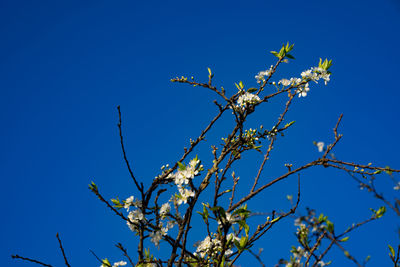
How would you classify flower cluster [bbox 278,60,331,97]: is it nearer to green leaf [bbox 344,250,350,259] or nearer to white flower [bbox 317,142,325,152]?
white flower [bbox 317,142,325,152]

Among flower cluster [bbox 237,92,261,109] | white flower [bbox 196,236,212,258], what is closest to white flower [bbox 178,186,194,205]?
white flower [bbox 196,236,212,258]

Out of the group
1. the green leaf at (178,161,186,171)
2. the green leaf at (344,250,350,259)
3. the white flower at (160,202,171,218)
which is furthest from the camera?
the white flower at (160,202,171,218)

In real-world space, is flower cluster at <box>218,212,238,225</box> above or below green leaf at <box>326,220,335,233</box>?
above

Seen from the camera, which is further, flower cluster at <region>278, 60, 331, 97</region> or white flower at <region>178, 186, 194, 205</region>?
flower cluster at <region>278, 60, 331, 97</region>

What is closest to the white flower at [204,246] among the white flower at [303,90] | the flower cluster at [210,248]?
the flower cluster at [210,248]

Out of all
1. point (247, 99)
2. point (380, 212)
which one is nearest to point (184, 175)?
point (247, 99)

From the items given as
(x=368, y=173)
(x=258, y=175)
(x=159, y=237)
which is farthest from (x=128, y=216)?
(x=368, y=173)

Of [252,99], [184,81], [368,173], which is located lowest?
[368,173]

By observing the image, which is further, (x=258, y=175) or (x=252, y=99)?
(x=252, y=99)

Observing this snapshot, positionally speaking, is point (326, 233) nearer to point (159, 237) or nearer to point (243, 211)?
point (243, 211)

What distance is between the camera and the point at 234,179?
8.61 feet

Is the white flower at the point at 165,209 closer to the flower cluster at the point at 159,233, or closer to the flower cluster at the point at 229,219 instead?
the flower cluster at the point at 159,233

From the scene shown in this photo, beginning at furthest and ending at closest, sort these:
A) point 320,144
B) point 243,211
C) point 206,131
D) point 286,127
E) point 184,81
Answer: point 184,81, point 286,127, point 206,131, point 320,144, point 243,211

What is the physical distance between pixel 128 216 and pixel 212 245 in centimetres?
75
